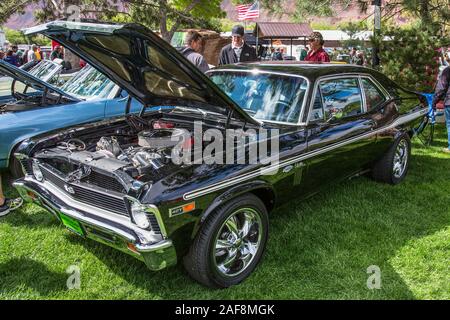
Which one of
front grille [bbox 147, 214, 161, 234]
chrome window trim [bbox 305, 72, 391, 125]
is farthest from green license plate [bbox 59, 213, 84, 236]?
chrome window trim [bbox 305, 72, 391, 125]

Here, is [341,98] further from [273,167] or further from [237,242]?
[237,242]

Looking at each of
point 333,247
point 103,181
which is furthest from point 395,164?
point 103,181

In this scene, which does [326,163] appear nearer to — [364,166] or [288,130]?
[288,130]

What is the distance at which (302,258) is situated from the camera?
337 centimetres

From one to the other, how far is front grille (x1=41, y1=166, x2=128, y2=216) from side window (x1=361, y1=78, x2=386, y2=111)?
298 cm

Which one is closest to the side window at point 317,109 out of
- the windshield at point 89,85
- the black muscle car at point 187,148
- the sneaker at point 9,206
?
the black muscle car at point 187,148

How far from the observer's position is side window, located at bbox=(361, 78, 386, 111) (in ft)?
14.6

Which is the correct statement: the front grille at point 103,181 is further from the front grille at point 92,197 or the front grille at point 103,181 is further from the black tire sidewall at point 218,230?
the black tire sidewall at point 218,230

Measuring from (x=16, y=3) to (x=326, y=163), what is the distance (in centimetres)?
1880

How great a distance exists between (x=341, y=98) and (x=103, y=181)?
Answer: 251 cm

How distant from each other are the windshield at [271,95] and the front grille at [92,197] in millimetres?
1595

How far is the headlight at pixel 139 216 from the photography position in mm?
2539

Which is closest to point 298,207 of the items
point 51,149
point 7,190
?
point 51,149
